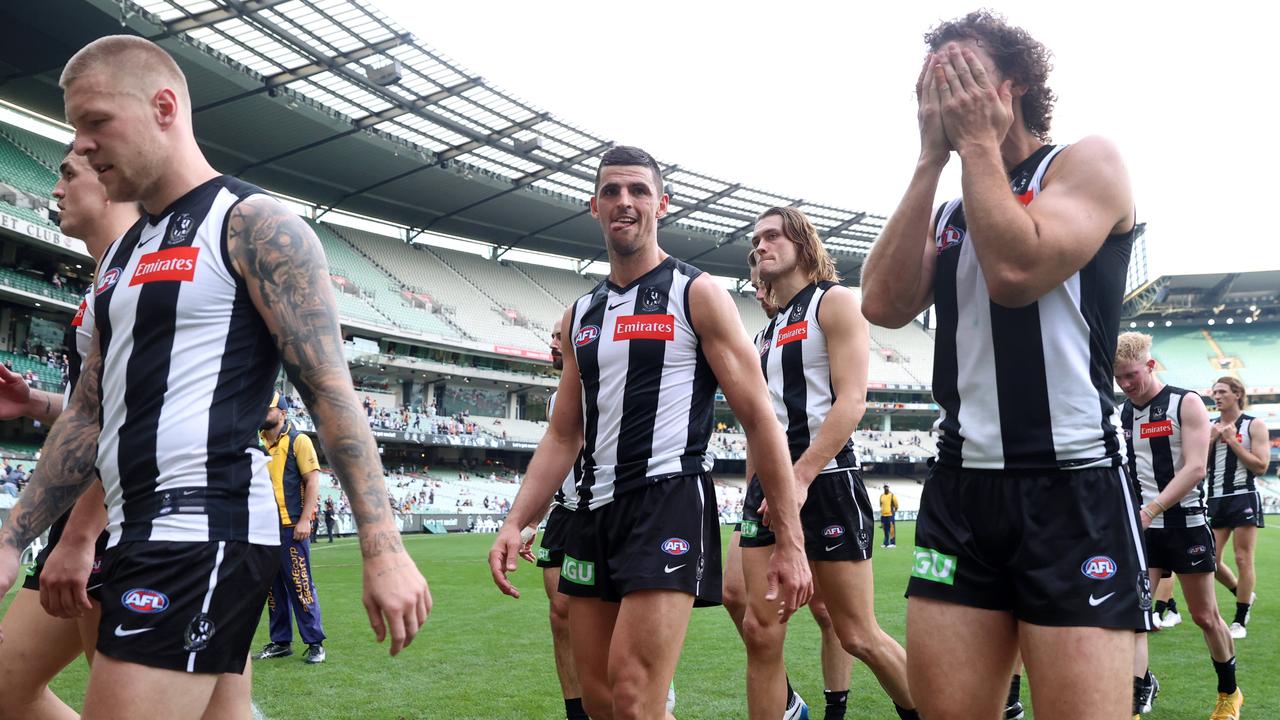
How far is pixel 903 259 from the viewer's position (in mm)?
2682

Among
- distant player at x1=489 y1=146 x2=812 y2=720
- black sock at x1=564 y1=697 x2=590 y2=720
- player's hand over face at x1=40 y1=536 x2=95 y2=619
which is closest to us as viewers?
player's hand over face at x1=40 y1=536 x2=95 y2=619

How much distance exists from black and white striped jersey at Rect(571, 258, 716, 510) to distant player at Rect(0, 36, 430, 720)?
59.9 inches

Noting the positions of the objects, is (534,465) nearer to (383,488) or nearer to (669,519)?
(669,519)

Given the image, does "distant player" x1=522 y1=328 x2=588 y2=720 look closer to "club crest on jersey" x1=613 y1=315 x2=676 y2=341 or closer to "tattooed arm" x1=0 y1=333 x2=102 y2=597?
"club crest on jersey" x1=613 y1=315 x2=676 y2=341

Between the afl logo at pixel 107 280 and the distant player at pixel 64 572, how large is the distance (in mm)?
296

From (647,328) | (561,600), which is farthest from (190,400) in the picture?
(561,600)

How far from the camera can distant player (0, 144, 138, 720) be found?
2.93 metres

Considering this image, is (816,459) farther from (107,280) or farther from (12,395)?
(12,395)

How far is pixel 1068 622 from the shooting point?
2.26m

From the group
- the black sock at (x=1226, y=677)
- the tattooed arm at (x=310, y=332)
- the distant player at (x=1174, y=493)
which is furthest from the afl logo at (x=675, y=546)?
the black sock at (x=1226, y=677)

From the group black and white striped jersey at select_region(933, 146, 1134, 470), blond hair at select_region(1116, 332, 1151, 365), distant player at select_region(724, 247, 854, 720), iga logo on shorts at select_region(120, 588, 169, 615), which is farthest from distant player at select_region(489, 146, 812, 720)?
blond hair at select_region(1116, 332, 1151, 365)

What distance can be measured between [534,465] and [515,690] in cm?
293

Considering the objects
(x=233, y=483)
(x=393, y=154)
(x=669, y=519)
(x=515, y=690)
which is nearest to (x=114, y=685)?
(x=233, y=483)

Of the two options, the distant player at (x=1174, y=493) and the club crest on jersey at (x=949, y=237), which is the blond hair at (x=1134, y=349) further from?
the club crest on jersey at (x=949, y=237)
